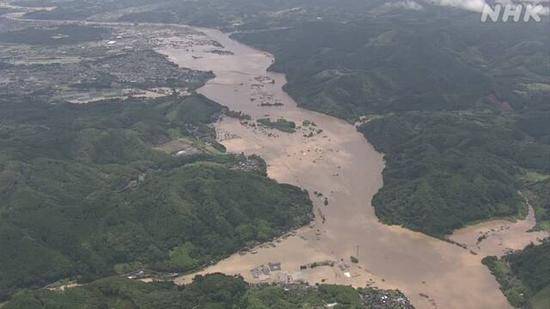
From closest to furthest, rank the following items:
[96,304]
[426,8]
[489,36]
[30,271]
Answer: [96,304], [30,271], [489,36], [426,8]

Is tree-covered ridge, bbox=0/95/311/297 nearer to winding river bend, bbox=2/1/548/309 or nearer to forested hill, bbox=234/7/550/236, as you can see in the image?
winding river bend, bbox=2/1/548/309

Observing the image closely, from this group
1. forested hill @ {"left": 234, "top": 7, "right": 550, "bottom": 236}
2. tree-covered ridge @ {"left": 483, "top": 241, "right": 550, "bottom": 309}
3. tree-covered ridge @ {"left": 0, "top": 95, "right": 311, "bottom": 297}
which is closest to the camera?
tree-covered ridge @ {"left": 483, "top": 241, "right": 550, "bottom": 309}

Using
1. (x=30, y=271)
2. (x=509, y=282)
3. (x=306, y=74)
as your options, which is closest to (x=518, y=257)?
(x=509, y=282)

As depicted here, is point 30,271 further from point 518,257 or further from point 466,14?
point 466,14

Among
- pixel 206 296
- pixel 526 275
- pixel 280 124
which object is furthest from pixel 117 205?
pixel 280 124

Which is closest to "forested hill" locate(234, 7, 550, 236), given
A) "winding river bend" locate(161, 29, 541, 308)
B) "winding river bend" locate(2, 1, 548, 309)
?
"winding river bend" locate(2, 1, 548, 309)
